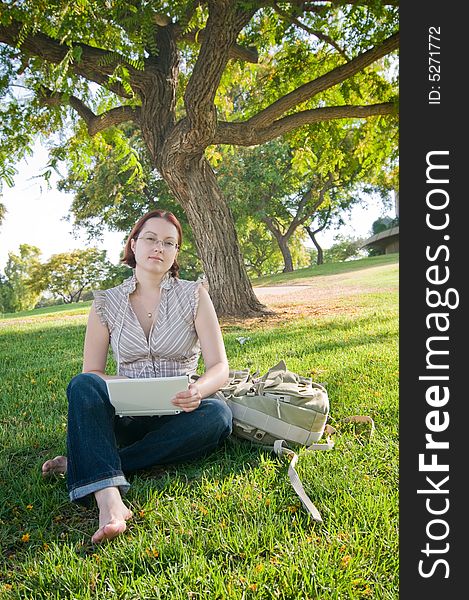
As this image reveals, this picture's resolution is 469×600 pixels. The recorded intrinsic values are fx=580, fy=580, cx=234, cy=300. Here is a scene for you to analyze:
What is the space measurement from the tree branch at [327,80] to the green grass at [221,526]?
5.20m

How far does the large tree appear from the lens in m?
6.15

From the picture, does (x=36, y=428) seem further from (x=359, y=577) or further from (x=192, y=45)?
(x=192, y=45)

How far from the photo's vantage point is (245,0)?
6500 millimetres

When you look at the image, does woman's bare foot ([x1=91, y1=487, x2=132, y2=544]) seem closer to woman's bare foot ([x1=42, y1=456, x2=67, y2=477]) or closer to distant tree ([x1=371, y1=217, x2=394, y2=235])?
woman's bare foot ([x1=42, y1=456, x2=67, y2=477])

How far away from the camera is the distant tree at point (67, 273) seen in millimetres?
30578

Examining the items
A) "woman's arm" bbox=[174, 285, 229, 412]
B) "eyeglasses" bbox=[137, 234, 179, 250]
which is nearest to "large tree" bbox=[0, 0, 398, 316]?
"eyeglasses" bbox=[137, 234, 179, 250]

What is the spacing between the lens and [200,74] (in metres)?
7.44

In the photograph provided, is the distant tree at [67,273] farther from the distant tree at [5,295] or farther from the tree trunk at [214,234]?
the tree trunk at [214,234]

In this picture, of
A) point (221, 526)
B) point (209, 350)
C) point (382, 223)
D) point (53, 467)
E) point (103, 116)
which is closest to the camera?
point (221, 526)

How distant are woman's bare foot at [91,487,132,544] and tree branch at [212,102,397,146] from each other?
6.83m

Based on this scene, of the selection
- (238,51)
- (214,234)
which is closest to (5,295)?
(214,234)

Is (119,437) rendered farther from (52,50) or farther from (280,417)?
(52,50)

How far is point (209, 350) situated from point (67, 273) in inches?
1178

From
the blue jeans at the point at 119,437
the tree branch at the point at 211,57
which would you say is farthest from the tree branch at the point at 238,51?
the blue jeans at the point at 119,437
